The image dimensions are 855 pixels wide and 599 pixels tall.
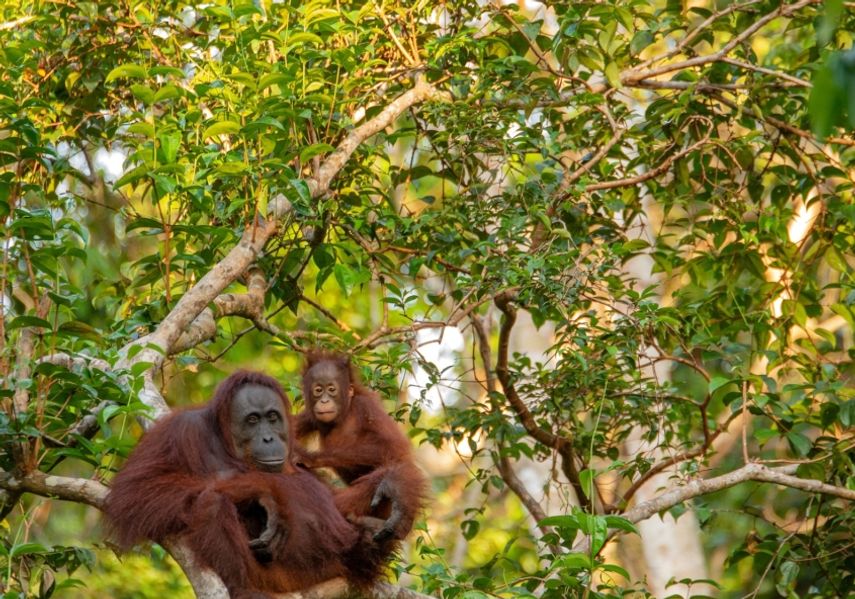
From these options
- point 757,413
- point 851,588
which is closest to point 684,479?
point 757,413

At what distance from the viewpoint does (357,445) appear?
4.87 m

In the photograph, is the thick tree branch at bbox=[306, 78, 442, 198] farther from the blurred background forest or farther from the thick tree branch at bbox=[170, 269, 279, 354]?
the thick tree branch at bbox=[170, 269, 279, 354]

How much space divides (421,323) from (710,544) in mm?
6896

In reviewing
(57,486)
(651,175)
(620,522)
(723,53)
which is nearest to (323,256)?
(651,175)

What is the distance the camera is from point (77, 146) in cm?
600

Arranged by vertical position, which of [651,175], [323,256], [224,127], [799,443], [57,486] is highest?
[224,127]

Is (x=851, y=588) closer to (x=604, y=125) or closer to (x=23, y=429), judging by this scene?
(x=604, y=125)

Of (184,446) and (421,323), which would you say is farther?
(421,323)

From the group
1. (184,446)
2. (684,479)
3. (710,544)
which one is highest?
(184,446)

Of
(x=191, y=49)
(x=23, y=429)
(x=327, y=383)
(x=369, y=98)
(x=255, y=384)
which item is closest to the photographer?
(x=23, y=429)

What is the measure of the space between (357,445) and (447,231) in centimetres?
107

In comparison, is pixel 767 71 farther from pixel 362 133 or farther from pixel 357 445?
pixel 357 445

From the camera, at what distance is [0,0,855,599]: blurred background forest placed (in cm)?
396

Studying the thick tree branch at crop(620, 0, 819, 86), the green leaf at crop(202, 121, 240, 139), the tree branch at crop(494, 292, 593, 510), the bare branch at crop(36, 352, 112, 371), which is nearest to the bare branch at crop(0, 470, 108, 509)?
the bare branch at crop(36, 352, 112, 371)
